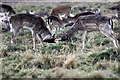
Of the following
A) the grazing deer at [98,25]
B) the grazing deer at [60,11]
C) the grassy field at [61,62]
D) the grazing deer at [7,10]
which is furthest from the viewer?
the grazing deer at [7,10]

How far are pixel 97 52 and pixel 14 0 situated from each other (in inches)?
1352

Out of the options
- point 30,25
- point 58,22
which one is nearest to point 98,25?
point 30,25

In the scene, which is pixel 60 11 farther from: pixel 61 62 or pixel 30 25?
pixel 61 62

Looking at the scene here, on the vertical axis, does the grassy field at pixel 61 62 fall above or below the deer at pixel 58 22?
above

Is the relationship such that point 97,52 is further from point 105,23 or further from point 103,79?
point 103,79

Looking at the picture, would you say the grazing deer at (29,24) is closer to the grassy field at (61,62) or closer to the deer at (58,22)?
the grassy field at (61,62)

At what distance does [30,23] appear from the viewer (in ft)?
49.9

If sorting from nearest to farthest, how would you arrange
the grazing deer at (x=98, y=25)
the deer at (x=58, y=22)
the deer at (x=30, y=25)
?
the grazing deer at (x=98, y=25), the deer at (x=30, y=25), the deer at (x=58, y=22)

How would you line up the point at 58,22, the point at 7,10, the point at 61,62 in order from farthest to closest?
the point at 7,10
the point at 58,22
the point at 61,62

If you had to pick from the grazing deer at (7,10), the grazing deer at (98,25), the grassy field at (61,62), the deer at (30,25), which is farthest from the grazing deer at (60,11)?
the grassy field at (61,62)

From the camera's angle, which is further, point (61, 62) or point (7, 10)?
point (7, 10)

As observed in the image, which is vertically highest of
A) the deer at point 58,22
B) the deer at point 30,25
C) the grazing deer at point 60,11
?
the deer at point 30,25

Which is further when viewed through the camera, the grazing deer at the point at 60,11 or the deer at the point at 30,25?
the grazing deer at the point at 60,11

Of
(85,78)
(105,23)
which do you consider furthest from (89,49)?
(85,78)
